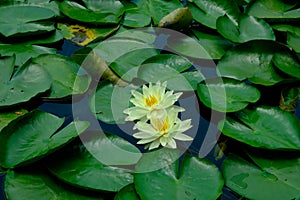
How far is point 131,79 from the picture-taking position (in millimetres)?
1940

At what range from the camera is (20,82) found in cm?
188

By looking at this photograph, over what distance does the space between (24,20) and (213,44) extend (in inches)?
37.4

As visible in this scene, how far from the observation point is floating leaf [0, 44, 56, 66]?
2053 millimetres

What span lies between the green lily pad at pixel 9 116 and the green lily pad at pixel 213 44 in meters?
0.92

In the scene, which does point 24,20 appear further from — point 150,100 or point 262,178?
point 262,178

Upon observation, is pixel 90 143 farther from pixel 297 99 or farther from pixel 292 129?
pixel 297 99

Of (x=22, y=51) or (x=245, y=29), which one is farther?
(x=245, y=29)

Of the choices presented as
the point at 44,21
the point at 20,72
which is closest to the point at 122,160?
the point at 20,72

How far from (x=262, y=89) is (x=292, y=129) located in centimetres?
33

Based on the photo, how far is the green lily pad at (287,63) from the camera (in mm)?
1978

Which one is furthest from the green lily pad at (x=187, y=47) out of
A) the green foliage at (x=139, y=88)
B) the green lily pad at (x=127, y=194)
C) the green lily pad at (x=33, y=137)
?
the green lily pad at (x=127, y=194)

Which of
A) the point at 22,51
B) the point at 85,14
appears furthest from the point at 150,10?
the point at 22,51

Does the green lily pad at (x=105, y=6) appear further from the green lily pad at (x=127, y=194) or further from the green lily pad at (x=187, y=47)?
the green lily pad at (x=127, y=194)

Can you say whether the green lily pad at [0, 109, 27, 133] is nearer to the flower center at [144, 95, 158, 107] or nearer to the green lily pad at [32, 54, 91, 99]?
the green lily pad at [32, 54, 91, 99]
